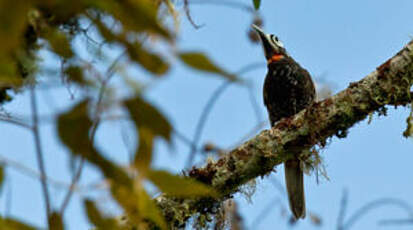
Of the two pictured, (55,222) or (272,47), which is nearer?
(55,222)

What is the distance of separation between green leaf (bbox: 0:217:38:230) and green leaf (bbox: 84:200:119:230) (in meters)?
0.07

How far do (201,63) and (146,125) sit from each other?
0.09 m

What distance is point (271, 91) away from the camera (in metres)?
3.68

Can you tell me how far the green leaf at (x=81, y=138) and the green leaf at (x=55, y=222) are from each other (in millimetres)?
122

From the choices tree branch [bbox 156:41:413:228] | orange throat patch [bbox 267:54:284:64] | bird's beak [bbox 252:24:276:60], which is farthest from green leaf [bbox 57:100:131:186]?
bird's beak [bbox 252:24:276:60]

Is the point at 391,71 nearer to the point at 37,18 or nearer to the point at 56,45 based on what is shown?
the point at 37,18

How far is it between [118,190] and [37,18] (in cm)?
86

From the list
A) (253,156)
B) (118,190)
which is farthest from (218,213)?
(118,190)

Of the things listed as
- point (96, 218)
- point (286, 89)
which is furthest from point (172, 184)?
point (286, 89)

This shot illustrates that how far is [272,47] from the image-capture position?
167 inches

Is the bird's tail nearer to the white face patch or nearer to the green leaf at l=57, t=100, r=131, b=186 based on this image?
the white face patch

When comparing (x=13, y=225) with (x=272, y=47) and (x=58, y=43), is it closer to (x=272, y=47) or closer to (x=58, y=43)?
(x=58, y=43)

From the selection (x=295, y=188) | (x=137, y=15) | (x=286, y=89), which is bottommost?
(x=137, y=15)

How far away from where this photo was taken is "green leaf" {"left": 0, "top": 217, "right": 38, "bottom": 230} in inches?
29.3
